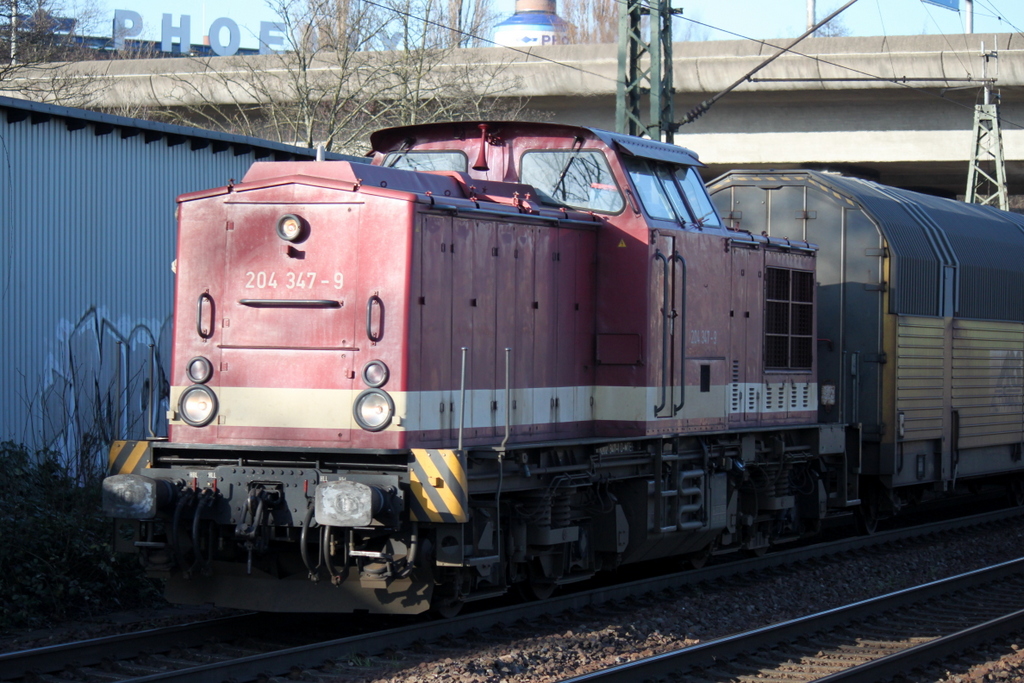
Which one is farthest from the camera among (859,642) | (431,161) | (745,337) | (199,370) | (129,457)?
(745,337)

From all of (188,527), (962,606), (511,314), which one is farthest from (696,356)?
(188,527)

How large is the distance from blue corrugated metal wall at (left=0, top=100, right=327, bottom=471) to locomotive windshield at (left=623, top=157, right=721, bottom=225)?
5183 mm

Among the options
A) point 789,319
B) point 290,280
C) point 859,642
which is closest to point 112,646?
point 290,280

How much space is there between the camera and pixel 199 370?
7555 mm

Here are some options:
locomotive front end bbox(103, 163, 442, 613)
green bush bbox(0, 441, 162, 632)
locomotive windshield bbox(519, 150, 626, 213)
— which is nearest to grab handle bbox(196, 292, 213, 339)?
locomotive front end bbox(103, 163, 442, 613)

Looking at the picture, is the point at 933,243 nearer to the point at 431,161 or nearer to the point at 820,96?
the point at 431,161

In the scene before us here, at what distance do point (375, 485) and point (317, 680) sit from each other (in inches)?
44.9

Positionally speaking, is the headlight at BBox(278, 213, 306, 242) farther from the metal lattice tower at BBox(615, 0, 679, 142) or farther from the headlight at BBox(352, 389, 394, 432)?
the metal lattice tower at BBox(615, 0, 679, 142)

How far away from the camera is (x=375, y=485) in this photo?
6.84 m

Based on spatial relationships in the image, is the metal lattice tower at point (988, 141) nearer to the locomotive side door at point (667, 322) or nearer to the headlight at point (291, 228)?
the locomotive side door at point (667, 322)

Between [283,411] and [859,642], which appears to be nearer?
[283,411]

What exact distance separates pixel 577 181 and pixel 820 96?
785 inches

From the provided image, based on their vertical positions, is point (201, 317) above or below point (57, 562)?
above

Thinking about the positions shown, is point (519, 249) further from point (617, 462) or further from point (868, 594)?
point (868, 594)
